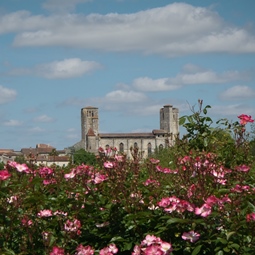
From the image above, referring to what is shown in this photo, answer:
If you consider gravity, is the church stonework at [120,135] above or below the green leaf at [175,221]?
above

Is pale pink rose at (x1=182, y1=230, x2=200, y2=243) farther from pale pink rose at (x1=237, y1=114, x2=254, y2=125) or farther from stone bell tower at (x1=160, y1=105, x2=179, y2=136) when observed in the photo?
stone bell tower at (x1=160, y1=105, x2=179, y2=136)

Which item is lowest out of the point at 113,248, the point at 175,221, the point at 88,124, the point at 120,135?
the point at 113,248

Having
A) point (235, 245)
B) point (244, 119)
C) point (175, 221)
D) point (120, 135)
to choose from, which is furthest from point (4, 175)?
point (120, 135)

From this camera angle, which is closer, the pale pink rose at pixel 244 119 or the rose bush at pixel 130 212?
the rose bush at pixel 130 212

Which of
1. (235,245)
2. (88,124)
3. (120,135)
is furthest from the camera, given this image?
(88,124)

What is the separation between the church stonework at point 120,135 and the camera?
12238 cm

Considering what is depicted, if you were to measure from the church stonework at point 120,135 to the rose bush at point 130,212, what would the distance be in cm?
11187

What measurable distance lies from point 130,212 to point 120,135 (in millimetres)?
119785

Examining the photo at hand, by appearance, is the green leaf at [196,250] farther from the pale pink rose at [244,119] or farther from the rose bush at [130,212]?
the pale pink rose at [244,119]

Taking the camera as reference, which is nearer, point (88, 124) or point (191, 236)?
point (191, 236)

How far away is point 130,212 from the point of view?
13.3 feet

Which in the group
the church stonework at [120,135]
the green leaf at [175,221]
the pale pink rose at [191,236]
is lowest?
the pale pink rose at [191,236]

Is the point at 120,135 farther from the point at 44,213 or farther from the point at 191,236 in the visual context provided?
the point at 191,236

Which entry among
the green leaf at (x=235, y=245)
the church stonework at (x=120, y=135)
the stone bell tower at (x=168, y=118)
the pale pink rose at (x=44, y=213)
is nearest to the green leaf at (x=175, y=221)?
the green leaf at (x=235, y=245)
